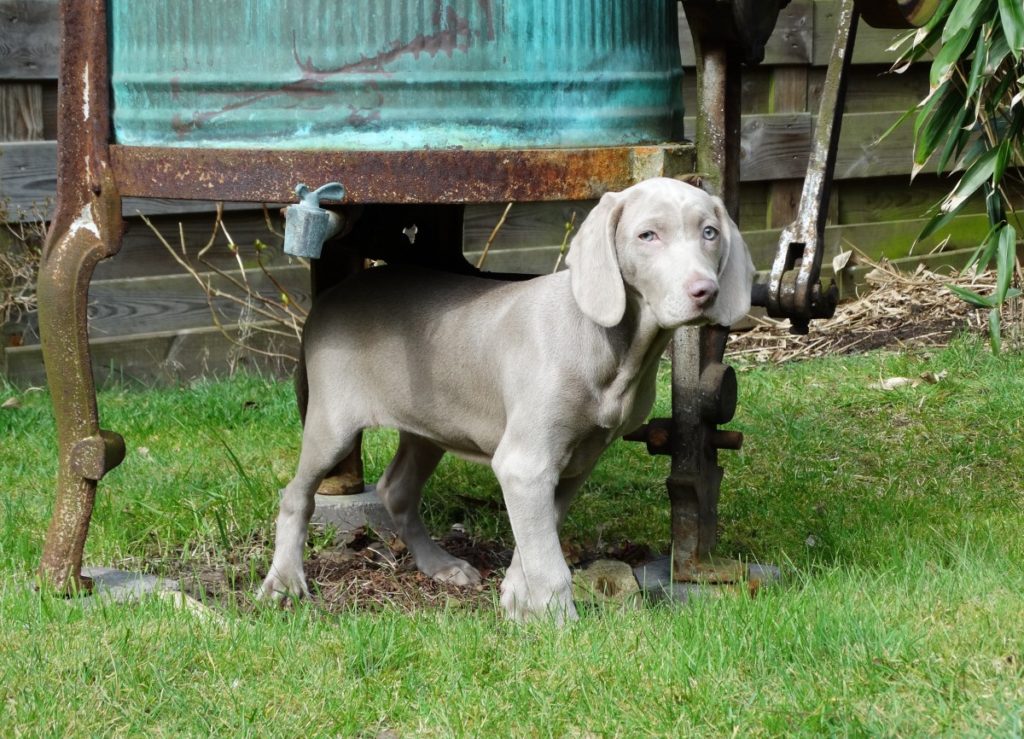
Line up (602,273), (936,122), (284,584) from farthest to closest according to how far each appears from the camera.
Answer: (936,122)
(284,584)
(602,273)

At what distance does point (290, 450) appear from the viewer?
4.63 meters

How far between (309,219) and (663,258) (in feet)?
2.31

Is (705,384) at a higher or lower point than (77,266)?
lower

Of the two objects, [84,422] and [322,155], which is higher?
[322,155]

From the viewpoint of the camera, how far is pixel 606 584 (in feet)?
10.6

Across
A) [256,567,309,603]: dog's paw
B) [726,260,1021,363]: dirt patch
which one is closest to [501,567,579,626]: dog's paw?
[256,567,309,603]: dog's paw

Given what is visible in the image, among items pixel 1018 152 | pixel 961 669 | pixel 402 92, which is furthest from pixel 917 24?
pixel 1018 152

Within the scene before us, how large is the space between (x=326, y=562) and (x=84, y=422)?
2.82ft

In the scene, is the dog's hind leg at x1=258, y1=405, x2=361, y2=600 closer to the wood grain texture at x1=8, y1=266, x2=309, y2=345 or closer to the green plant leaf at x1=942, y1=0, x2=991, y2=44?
the green plant leaf at x1=942, y1=0, x2=991, y2=44

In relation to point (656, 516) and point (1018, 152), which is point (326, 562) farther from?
point (1018, 152)

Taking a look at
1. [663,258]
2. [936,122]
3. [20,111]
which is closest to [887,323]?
[936,122]

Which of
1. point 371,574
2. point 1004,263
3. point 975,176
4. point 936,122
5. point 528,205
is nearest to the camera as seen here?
point 371,574

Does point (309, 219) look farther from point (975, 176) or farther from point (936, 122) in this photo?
point (936, 122)

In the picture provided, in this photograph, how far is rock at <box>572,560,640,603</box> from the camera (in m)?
3.13
